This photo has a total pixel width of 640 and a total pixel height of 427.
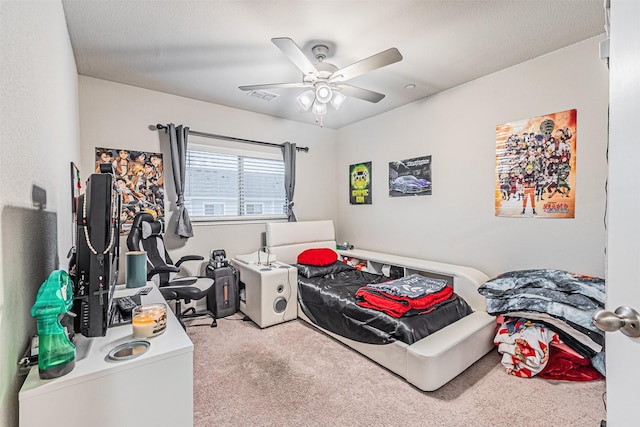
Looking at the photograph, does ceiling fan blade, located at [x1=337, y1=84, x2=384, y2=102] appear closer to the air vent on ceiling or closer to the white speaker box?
the air vent on ceiling

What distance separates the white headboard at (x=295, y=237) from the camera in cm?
397

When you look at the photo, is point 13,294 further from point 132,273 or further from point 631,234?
point 631,234

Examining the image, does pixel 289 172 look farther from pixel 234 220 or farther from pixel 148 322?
pixel 148 322

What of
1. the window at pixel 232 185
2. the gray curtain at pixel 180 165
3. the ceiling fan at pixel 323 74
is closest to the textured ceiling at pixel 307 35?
the ceiling fan at pixel 323 74

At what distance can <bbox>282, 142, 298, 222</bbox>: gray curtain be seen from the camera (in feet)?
14.1

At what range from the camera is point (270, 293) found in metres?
3.13

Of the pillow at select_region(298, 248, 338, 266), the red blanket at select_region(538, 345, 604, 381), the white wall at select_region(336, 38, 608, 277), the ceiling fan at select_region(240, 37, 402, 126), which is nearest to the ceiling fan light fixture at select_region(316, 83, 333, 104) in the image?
the ceiling fan at select_region(240, 37, 402, 126)

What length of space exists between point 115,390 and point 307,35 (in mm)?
2486

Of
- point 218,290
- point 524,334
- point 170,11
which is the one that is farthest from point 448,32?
point 218,290

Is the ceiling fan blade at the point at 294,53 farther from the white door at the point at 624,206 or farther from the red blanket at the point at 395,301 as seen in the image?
the red blanket at the point at 395,301

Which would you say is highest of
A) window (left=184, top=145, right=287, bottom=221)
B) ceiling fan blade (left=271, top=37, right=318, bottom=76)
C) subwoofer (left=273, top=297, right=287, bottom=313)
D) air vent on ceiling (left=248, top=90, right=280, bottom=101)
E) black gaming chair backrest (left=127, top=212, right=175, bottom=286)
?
air vent on ceiling (left=248, top=90, right=280, bottom=101)

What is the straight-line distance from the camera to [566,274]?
2426 mm

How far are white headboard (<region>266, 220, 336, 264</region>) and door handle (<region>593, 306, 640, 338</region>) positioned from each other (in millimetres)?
3387

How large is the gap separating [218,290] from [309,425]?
6.67ft
